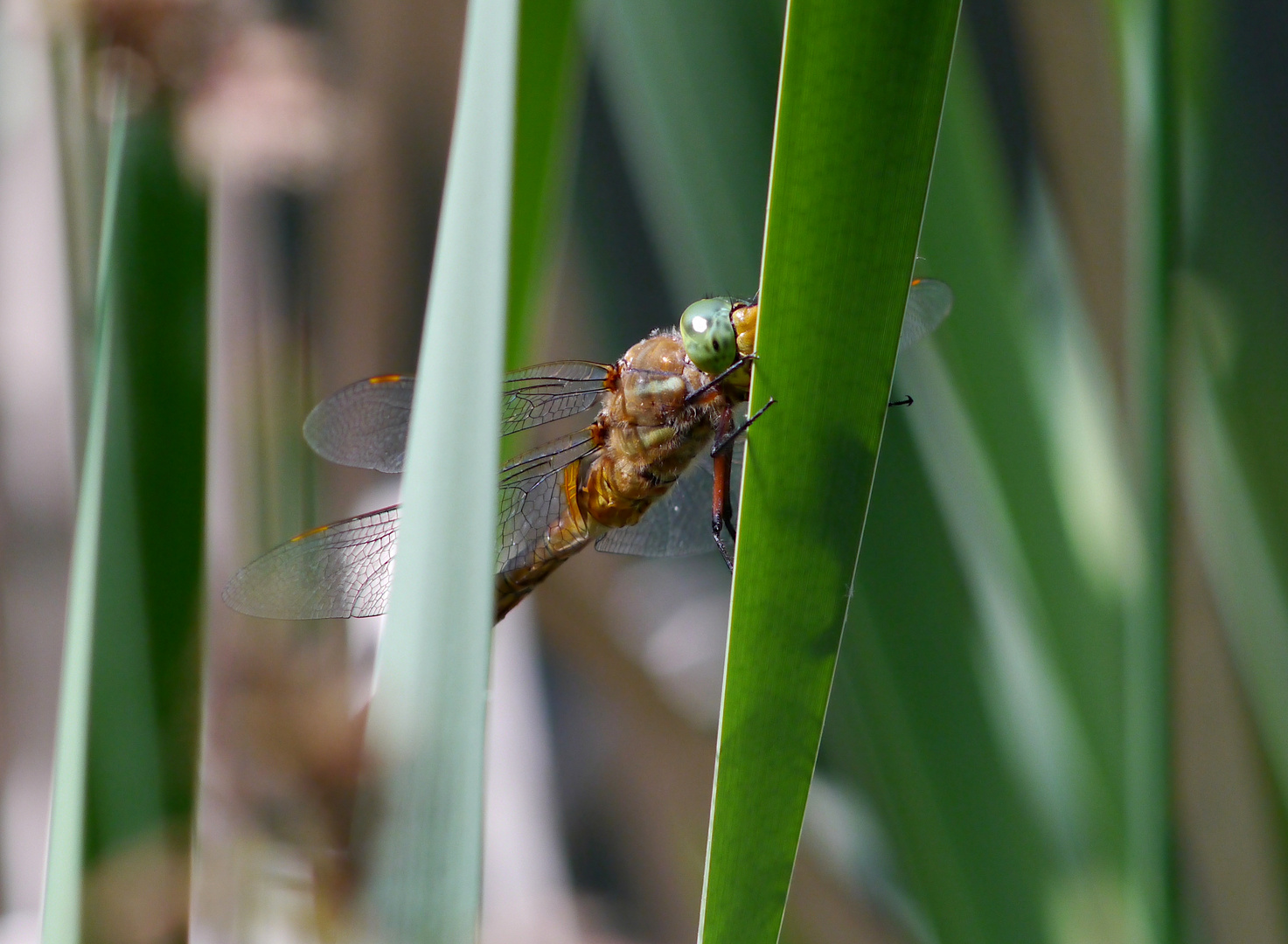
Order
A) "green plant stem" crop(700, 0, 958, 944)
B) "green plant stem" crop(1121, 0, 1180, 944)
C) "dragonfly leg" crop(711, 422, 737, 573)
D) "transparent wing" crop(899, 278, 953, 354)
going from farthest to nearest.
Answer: "dragonfly leg" crop(711, 422, 737, 573) → "transparent wing" crop(899, 278, 953, 354) → "green plant stem" crop(1121, 0, 1180, 944) → "green plant stem" crop(700, 0, 958, 944)

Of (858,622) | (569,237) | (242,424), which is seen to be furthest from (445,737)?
(569,237)

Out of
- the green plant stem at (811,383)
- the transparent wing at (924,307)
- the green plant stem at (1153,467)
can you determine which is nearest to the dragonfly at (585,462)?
the transparent wing at (924,307)

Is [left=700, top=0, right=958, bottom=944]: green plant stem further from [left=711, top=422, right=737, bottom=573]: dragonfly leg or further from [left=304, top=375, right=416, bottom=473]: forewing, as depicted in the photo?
[left=304, top=375, right=416, bottom=473]: forewing

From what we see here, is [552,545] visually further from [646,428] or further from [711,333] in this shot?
[711,333]

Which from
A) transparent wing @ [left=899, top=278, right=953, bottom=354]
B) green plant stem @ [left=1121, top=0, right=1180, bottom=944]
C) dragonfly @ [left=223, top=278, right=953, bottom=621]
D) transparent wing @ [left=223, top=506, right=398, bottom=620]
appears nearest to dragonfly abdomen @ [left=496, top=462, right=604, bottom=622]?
dragonfly @ [left=223, top=278, right=953, bottom=621]

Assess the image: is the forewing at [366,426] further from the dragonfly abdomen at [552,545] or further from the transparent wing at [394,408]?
the dragonfly abdomen at [552,545]
